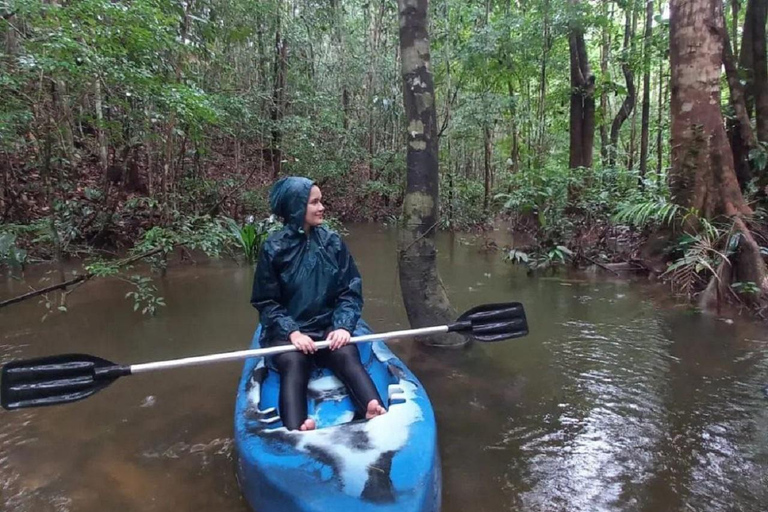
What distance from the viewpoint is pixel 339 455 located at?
2223 mm

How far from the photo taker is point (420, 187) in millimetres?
4652

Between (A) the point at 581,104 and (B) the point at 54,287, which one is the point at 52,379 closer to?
(B) the point at 54,287

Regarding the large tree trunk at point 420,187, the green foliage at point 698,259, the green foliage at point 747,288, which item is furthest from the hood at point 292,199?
the green foliage at point 747,288

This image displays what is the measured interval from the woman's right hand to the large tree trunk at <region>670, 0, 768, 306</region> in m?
5.22

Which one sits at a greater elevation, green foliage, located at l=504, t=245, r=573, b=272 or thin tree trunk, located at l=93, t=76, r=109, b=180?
thin tree trunk, located at l=93, t=76, r=109, b=180

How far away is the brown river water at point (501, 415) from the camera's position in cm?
272

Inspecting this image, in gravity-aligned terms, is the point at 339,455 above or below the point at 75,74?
below

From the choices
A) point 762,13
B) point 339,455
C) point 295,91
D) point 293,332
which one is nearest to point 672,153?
point 762,13

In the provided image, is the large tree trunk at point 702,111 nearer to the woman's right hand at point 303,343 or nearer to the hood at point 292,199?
the hood at point 292,199

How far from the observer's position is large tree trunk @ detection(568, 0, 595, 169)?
10.2 meters

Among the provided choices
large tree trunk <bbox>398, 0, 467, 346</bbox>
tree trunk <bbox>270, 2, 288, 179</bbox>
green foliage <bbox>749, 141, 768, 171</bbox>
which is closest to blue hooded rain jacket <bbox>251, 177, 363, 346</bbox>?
large tree trunk <bbox>398, 0, 467, 346</bbox>

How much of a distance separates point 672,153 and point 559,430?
4.59 m

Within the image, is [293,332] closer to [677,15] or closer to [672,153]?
[672,153]

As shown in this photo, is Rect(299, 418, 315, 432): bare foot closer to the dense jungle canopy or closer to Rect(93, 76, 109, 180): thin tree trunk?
the dense jungle canopy
